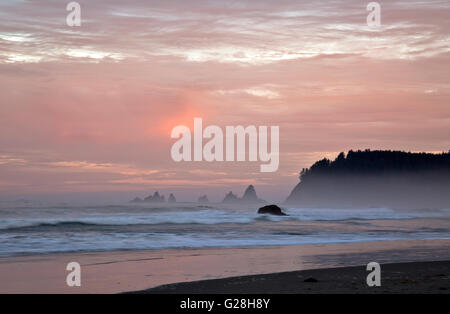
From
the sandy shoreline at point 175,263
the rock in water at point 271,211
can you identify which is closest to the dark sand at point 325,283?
the sandy shoreline at point 175,263

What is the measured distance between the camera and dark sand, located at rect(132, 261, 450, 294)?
405 inches

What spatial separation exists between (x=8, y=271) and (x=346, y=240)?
55.9ft

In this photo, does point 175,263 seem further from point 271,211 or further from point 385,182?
point 385,182

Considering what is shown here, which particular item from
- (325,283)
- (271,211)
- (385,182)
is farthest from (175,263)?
(385,182)

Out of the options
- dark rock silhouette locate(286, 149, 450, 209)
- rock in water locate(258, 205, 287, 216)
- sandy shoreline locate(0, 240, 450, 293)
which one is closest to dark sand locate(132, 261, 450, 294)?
sandy shoreline locate(0, 240, 450, 293)

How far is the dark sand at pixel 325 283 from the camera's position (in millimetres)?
10289

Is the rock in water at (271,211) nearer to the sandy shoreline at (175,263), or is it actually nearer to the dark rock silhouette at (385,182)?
the sandy shoreline at (175,263)

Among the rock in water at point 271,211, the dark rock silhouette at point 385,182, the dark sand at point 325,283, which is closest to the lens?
the dark sand at point 325,283

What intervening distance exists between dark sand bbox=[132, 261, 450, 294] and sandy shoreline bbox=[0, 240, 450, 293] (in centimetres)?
83

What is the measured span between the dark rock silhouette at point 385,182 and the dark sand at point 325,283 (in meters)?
137

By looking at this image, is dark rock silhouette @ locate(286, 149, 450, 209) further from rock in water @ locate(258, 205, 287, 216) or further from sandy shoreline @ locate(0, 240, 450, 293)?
sandy shoreline @ locate(0, 240, 450, 293)

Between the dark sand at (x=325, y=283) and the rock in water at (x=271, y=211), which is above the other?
the dark sand at (x=325, y=283)
